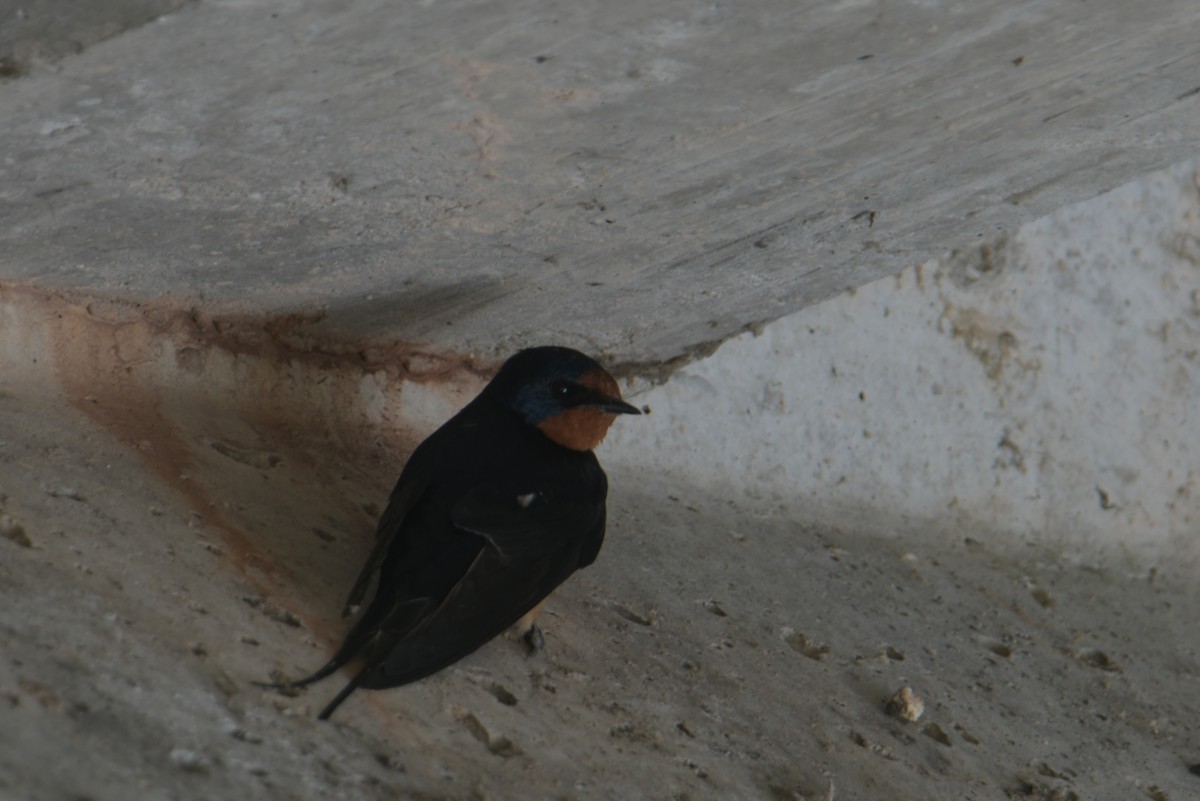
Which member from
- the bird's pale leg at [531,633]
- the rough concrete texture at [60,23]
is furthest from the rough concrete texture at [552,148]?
the bird's pale leg at [531,633]

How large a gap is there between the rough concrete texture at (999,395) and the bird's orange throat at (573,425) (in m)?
0.55

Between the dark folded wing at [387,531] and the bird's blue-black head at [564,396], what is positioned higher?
the bird's blue-black head at [564,396]

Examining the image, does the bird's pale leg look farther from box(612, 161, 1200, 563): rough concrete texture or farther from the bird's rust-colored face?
box(612, 161, 1200, 563): rough concrete texture

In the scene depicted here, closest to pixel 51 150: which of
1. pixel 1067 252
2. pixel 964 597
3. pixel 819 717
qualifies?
pixel 819 717

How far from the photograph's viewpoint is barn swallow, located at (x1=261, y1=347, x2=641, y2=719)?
1.29m

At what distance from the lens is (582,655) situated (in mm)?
1494

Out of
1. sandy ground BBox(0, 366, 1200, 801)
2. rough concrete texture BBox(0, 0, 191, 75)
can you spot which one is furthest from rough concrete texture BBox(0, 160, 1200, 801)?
rough concrete texture BBox(0, 0, 191, 75)

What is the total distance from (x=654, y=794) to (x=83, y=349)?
104cm

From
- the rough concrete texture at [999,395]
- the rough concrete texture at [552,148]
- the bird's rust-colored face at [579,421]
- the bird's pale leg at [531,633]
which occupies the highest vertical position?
the rough concrete texture at [552,148]

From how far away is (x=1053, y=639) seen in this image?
6.45 feet

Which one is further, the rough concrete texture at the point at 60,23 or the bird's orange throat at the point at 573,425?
the bird's orange throat at the point at 573,425

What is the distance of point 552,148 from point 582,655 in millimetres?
579

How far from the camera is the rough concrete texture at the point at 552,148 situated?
1.13 meters

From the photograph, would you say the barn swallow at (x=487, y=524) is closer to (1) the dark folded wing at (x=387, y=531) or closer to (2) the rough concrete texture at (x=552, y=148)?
(1) the dark folded wing at (x=387, y=531)
